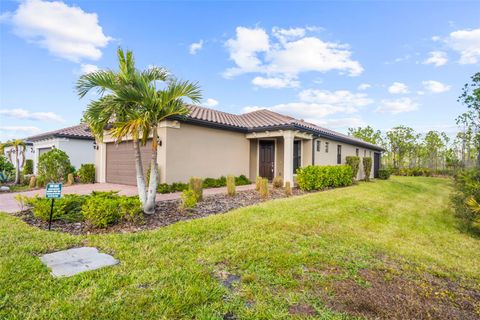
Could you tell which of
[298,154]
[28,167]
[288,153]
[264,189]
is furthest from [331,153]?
[28,167]

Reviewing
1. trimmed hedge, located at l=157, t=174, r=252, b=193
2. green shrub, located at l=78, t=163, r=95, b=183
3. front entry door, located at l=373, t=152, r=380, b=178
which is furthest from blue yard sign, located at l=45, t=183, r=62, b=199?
front entry door, located at l=373, t=152, r=380, b=178

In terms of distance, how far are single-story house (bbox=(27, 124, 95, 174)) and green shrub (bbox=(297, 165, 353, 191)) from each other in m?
14.1

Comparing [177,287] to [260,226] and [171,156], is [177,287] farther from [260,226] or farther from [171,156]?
[171,156]

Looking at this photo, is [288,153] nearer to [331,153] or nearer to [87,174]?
[331,153]

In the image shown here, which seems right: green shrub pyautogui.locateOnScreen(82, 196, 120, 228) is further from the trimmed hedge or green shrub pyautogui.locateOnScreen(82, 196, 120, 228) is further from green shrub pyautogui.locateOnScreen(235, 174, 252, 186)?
green shrub pyautogui.locateOnScreen(235, 174, 252, 186)

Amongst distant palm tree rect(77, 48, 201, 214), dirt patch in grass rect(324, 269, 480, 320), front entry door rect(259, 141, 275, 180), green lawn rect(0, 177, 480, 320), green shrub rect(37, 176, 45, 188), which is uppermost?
distant palm tree rect(77, 48, 201, 214)

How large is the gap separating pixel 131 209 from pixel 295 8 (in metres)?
10.8

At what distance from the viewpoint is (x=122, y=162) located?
1323 cm

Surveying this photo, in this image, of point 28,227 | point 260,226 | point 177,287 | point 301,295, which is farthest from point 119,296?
point 28,227

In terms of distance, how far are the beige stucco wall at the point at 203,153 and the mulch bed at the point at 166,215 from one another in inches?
96.4

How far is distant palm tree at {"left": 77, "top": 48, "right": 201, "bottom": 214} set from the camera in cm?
607

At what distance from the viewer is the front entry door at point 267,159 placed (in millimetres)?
14352

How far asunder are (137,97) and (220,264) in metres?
4.62

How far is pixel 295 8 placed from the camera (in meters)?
11.0
